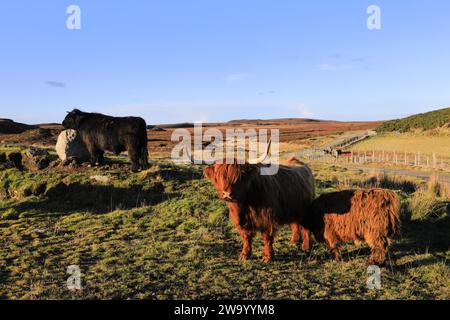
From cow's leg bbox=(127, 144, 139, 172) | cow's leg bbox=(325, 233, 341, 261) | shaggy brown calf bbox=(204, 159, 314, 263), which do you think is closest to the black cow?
cow's leg bbox=(127, 144, 139, 172)

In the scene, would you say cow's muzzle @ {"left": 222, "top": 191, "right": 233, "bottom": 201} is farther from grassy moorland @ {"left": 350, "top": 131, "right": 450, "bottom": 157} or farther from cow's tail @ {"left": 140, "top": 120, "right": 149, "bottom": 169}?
grassy moorland @ {"left": 350, "top": 131, "right": 450, "bottom": 157}

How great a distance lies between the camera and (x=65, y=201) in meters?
10.3

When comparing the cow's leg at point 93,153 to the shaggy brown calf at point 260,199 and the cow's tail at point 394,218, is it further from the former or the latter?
the cow's tail at point 394,218

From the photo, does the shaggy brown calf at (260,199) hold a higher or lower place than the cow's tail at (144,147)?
lower

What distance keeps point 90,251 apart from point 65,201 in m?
4.18

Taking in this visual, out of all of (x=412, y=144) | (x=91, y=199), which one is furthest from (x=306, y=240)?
(x=412, y=144)

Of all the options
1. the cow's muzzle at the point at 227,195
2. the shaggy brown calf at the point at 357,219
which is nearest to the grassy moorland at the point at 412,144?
the shaggy brown calf at the point at 357,219

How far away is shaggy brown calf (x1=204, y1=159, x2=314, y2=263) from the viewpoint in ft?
18.4

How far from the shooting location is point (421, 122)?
61.4 metres

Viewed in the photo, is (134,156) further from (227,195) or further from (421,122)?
(421,122)

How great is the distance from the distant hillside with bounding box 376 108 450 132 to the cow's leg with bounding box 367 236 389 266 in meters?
56.1

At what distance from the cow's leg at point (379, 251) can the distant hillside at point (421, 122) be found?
2210 inches

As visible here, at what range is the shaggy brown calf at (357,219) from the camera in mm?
5875
